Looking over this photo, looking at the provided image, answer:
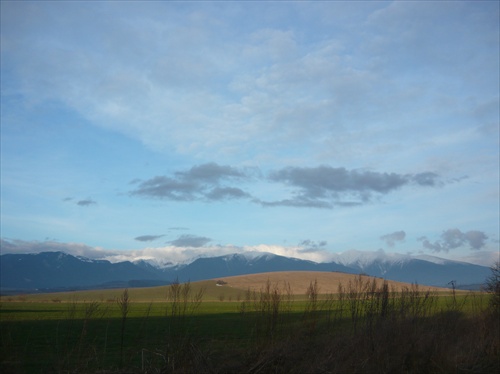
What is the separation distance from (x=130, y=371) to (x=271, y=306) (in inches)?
181

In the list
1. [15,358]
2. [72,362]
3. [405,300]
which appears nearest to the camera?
[15,358]

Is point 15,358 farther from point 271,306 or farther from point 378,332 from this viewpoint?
point 378,332

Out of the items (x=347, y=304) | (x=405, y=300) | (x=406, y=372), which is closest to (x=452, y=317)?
(x=405, y=300)

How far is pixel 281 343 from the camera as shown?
9.88 metres

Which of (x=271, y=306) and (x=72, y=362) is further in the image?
(x=271, y=306)

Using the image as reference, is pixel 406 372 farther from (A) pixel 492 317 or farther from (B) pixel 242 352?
(A) pixel 492 317

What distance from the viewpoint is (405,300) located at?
16312 millimetres

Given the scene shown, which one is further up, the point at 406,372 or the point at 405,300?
the point at 405,300

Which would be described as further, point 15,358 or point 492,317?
point 492,317

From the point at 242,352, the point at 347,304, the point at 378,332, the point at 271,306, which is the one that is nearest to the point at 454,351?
the point at 378,332

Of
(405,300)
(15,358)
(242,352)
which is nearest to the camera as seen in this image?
(15,358)

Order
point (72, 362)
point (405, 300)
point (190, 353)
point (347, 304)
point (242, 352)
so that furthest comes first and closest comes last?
point (405, 300) → point (347, 304) → point (242, 352) → point (72, 362) → point (190, 353)

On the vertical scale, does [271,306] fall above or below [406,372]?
above

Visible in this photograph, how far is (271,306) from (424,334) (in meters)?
4.12
